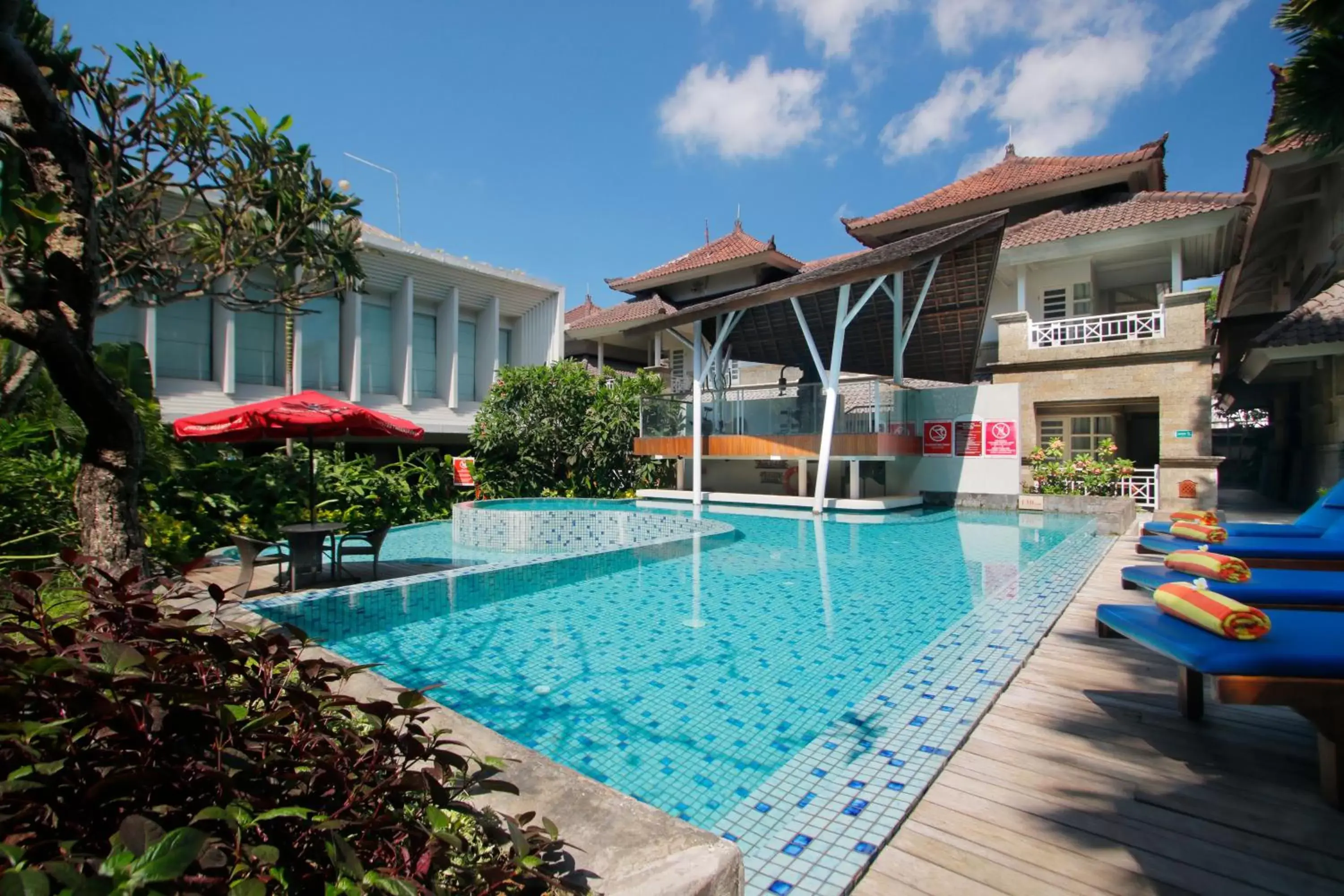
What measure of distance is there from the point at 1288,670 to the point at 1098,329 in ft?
48.9

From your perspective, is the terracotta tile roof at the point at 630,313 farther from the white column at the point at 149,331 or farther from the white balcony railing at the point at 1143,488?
the white balcony railing at the point at 1143,488

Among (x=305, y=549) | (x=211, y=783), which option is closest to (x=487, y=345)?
(x=305, y=549)

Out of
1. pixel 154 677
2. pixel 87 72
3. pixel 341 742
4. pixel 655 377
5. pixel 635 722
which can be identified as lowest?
pixel 635 722

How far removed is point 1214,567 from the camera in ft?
13.4

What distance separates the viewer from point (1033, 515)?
45.0ft

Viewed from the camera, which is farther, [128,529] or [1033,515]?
[1033,515]

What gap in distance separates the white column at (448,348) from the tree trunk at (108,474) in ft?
46.5

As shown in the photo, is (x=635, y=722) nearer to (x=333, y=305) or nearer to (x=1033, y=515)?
(x=1033, y=515)

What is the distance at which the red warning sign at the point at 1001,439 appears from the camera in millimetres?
14805

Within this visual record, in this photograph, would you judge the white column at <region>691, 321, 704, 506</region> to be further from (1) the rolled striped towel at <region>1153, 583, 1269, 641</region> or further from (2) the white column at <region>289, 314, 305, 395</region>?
(1) the rolled striped towel at <region>1153, 583, 1269, 641</region>

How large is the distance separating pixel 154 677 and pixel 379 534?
20.7 ft

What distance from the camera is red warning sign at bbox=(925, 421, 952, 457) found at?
51.3 ft

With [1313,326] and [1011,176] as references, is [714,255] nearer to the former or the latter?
[1011,176]

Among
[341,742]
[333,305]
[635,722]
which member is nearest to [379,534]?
[635,722]
